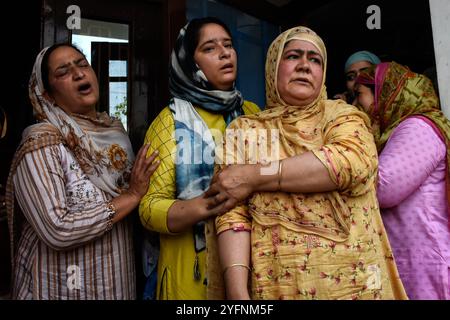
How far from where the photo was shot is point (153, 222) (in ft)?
4.83

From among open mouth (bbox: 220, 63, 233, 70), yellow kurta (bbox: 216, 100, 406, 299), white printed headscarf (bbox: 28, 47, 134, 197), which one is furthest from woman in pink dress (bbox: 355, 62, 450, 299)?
white printed headscarf (bbox: 28, 47, 134, 197)

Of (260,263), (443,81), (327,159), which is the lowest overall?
(260,263)

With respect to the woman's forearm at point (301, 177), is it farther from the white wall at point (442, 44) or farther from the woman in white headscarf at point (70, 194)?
the white wall at point (442, 44)

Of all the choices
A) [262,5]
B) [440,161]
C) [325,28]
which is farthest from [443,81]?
[325,28]

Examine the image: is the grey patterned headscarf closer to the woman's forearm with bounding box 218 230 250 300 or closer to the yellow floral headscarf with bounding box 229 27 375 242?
the yellow floral headscarf with bounding box 229 27 375 242

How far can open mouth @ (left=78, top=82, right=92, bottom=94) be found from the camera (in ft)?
5.99

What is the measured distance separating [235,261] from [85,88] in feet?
3.51

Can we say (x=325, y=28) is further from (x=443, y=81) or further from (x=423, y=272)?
(x=423, y=272)

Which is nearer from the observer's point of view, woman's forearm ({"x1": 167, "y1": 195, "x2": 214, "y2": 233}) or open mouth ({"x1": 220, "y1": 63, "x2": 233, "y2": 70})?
woman's forearm ({"x1": 167, "y1": 195, "x2": 214, "y2": 233})

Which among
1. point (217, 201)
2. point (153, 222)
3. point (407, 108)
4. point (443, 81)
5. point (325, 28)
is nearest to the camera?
point (217, 201)

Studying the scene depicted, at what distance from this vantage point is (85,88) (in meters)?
1.84

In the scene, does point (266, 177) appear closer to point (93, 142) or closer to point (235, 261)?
point (235, 261)

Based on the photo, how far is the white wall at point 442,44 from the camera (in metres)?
1.84
